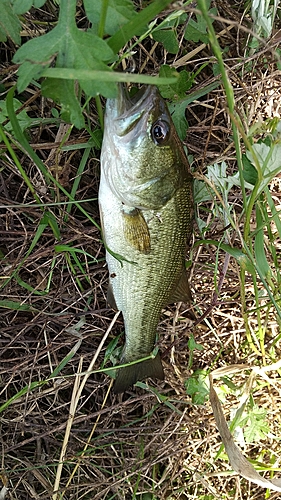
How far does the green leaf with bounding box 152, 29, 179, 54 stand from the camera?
184cm

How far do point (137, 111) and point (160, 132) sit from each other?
4.4 inches

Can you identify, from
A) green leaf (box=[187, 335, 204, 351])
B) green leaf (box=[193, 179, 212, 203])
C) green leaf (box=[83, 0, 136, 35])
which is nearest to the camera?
green leaf (box=[83, 0, 136, 35])

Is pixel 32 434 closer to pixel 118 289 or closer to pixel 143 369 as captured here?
pixel 143 369

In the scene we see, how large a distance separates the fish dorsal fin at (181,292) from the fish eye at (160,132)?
0.62 m

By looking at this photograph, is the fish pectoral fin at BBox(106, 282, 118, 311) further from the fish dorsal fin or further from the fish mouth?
the fish mouth

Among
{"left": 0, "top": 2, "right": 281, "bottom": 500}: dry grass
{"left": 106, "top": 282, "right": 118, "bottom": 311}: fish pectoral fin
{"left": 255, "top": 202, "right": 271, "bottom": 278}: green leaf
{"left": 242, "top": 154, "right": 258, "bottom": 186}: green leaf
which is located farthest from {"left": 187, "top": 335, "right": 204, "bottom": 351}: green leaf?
{"left": 242, "top": 154, "right": 258, "bottom": 186}: green leaf

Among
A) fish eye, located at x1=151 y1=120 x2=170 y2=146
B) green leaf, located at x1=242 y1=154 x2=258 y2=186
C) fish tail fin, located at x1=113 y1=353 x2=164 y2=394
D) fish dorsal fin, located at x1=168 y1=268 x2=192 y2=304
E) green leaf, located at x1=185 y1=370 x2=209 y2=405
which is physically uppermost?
fish eye, located at x1=151 y1=120 x2=170 y2=146

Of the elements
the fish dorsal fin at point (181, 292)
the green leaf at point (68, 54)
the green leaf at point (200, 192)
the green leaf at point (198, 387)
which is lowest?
the green leaf at point (198, 387)

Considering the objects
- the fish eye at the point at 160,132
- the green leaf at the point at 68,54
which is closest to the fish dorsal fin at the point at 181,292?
the fish eye at the point at 160,132

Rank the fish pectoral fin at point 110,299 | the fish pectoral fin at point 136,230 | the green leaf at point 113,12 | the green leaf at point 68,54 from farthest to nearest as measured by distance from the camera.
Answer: the fish pectoral fin at point 110,299, the fish pectoral fin at point 136,230, the green leaf at point 113,12, the green leaf at point 68,54

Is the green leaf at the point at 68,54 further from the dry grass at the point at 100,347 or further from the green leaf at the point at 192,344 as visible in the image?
the green leaf at the point at 192,344

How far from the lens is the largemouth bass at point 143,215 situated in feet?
5.23

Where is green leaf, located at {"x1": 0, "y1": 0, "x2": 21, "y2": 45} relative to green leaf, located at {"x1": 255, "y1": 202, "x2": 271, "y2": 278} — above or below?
above

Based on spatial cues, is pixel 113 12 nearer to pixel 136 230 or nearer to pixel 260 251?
pixel 136 230
